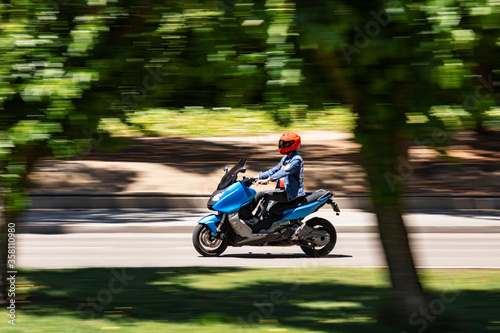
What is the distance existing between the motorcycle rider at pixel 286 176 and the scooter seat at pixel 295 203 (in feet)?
0.25

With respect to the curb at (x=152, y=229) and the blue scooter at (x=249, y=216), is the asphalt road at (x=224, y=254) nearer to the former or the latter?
the curb at (x=152, y=229)

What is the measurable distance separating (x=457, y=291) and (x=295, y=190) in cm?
307

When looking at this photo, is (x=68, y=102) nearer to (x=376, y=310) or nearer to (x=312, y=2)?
(x=312, y=2)

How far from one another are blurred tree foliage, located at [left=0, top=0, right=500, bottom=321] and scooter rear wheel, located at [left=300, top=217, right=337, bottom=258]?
4.59 m

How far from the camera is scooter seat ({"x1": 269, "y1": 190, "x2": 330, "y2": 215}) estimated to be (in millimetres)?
11031

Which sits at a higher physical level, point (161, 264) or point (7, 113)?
point (7, 113)

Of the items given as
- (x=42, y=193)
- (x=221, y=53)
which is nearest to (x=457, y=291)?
(x=221, y=53)

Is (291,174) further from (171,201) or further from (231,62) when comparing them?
(171,201)

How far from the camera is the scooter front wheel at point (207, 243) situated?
1131 cm

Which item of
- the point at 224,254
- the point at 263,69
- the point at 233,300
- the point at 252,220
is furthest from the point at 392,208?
the point at 224,254

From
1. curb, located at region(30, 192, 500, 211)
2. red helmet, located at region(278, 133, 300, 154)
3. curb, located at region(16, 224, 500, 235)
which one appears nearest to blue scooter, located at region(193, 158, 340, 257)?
red helmet, located at region(278, 133, 300, 154)

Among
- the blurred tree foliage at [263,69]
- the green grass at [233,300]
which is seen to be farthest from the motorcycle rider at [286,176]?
the blurred tree foliage at [263,69]

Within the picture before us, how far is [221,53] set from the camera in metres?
5.38

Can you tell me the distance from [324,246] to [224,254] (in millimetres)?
1512
